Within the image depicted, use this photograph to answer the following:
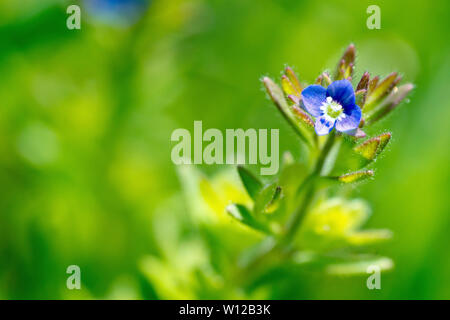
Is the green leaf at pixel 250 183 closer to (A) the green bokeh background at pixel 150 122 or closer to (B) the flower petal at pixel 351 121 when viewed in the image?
(B) the flower petal at pixel 351 121

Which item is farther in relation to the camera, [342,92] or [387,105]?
[387,105]

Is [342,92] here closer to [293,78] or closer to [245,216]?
[293,78]

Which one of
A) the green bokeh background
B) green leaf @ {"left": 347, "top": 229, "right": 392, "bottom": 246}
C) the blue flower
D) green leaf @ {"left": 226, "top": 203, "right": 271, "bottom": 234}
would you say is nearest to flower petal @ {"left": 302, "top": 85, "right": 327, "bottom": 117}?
the blue flower

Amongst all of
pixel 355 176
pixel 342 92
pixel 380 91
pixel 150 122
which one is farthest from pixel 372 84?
pixel 150 122

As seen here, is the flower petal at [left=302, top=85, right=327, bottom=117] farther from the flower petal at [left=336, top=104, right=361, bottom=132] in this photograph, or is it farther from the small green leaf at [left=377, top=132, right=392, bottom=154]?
the small green leaf at [left=377, top=132, right=392, bottom=154]

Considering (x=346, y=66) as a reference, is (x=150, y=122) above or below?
above

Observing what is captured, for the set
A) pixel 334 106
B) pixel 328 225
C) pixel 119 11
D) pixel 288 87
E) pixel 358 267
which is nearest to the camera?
pixel 334 106
